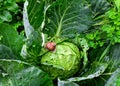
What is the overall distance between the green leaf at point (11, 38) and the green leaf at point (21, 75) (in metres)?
0.16

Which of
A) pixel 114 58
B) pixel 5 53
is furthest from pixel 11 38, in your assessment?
pixel 114 58

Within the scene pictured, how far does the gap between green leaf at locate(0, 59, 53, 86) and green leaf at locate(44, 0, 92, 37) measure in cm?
34

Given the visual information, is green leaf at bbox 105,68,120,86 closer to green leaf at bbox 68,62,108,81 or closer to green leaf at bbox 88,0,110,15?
green leaf at bbox 68,62,108,81

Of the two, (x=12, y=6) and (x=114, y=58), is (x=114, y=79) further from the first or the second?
(x=12, y=6)

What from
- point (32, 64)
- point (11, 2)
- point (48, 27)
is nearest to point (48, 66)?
point (32, 64)

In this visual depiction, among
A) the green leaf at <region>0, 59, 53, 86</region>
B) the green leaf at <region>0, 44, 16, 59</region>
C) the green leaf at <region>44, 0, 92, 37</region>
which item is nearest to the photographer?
the green leaf at <region>0, 59, 53, 86</region>

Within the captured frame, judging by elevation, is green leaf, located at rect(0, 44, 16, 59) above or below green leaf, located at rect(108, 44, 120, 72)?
above

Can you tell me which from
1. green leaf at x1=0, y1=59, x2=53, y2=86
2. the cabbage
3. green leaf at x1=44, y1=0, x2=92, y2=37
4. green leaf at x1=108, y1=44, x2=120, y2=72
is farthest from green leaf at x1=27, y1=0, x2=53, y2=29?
green leaf at x1=108, y1=44, x2=120, y2=72

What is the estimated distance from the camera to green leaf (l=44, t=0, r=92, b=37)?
2170mm

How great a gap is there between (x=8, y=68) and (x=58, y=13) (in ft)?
1.51

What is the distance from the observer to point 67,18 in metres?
2.21

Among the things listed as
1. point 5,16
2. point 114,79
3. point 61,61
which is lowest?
point 114,79

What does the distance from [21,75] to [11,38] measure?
0.84 ft

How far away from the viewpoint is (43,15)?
2178 mm
